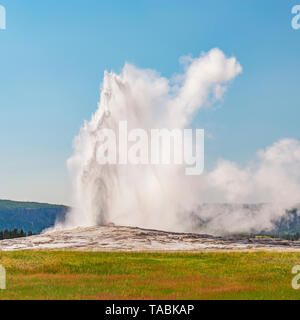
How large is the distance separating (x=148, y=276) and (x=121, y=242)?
2704 centimetres

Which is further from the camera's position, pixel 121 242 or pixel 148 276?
pixel 121 242

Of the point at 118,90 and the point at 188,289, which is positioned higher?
the point at 118,90

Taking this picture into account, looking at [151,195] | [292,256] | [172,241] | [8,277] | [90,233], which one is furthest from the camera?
[151,195]

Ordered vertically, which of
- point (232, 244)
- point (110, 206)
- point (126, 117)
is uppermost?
point (126, 117)

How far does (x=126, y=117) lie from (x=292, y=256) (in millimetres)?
55368

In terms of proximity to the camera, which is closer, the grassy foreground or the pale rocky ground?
the grassy foreground

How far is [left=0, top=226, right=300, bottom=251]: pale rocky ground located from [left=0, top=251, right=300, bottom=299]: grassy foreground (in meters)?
9.23

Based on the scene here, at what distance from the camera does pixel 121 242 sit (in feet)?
196

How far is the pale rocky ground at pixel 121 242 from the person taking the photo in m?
56.7

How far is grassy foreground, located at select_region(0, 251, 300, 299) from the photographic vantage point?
86.5 ft

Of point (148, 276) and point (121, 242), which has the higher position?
point (148, 276)
